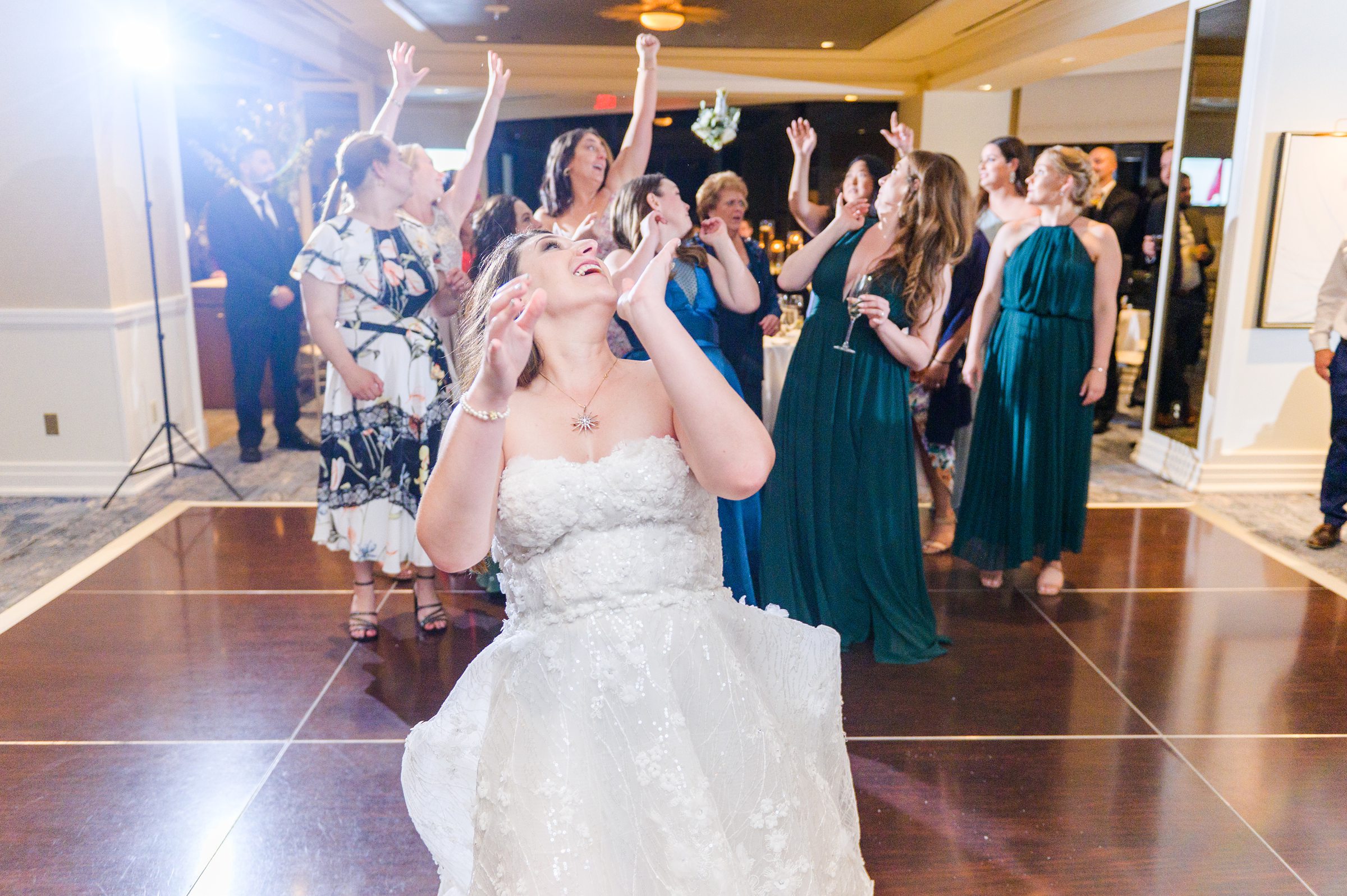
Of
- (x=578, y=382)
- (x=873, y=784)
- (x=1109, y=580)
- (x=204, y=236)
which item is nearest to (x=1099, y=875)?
(x=873, y=784)

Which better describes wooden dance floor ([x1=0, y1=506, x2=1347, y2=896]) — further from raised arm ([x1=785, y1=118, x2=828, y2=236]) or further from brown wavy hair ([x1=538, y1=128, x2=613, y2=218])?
raised arm ([x1=785, y1=118, x2=828, y2=236])

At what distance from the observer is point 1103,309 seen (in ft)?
11.8

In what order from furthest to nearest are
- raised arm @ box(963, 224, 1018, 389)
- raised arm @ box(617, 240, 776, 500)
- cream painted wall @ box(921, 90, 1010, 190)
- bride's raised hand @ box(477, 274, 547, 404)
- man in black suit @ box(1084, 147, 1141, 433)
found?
1. cream painted wall @ box(921, 90, 1010, 190)
2. man in black suit @ box(1084, 147, 1141, 433)
3. raised arm @ box(963, 224, 1018, 389)
4. raised arm @ box(617, 240, 776, 500)
5. bride's raised hand @ box(477, 274, 547, 404)

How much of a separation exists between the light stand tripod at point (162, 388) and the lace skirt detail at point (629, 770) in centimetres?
350

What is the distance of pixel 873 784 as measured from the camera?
248cm

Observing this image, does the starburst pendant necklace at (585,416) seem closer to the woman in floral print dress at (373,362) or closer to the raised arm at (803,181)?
the woman in floral print dress at (373,362)

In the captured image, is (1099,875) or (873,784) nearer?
(1099,875)

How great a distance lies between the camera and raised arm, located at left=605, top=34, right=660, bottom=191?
133 inches

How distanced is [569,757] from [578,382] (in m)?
0.59

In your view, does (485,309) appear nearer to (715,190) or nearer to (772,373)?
(715,190)

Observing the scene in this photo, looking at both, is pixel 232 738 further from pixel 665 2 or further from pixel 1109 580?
pixel 665 2

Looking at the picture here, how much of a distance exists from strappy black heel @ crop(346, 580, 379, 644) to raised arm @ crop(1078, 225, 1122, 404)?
2.55 metres

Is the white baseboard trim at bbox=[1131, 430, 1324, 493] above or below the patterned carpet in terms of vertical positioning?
above

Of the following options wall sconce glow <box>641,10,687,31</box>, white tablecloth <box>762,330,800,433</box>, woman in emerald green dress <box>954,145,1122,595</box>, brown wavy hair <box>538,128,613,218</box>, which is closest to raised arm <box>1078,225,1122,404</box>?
woman in emerald green dress <box>954,145,1122,595</box>
